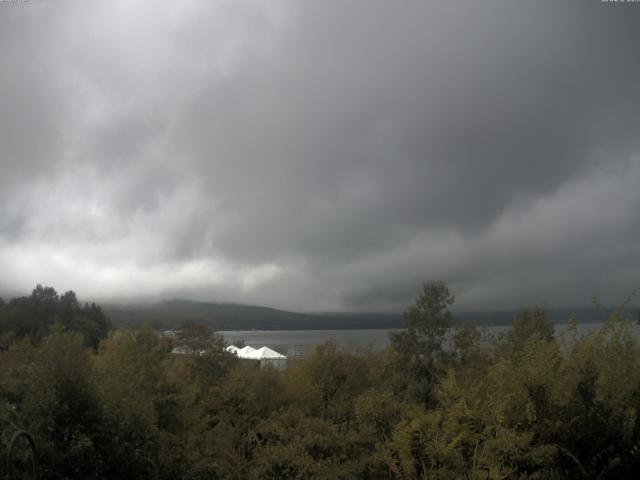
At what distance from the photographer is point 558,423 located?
11.9 metres

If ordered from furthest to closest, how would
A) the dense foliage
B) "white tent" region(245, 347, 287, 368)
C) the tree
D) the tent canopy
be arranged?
1. the tent canopy
2. "white tent" region(245, 347, 287, 368)
3. the tree
4. the dense foliage

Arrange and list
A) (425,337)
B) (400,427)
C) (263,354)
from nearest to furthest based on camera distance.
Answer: (400,427)
(425,337)
(263,354)

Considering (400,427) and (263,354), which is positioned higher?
(400,427)

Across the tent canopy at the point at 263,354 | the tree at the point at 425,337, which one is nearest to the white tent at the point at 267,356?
the tent canopy at the point at 263,354

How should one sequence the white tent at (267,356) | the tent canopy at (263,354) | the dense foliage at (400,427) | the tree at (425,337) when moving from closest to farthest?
the dense foliage at (400,427), the tree at (425,337), the white tent at (267,356), the tent canopy at (263,354)

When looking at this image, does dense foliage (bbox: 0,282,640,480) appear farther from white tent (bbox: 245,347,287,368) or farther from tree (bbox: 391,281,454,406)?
white tent (bbox: 245,347,287,368)

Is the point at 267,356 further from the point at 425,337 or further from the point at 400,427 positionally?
the point at 400,427

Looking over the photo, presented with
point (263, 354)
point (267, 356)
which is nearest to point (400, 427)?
point (267, 356)

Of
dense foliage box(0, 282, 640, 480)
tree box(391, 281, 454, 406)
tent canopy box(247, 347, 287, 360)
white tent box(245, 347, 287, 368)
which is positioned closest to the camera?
dense foliage box(0, 282, 640, 480)

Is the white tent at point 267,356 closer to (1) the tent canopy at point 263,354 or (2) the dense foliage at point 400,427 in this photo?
(1) the tent canopy at point 263,354

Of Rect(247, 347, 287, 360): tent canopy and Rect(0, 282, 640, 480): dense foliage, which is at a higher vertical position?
Rect(0, 282, 640, 480): dense foliage

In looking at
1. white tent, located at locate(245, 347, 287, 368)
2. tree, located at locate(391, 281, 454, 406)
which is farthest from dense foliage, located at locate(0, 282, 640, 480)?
white tent, located at locate(245, 347, 287, 368)

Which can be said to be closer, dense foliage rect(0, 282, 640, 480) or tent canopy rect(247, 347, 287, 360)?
dense foliage rect(0, 282, 640, 480)

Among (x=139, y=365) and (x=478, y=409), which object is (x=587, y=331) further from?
(x=139, y=365)
